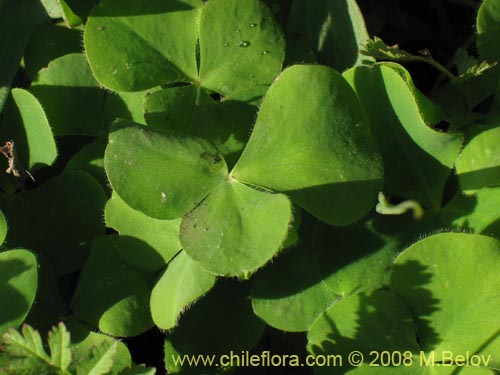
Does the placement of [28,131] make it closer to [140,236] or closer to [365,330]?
[140,236]

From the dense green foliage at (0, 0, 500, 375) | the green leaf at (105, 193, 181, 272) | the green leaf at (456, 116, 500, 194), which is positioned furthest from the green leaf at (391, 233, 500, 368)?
the green leaf at (105, 193, 181, 272)

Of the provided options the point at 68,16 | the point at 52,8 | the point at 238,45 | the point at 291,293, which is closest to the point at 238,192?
the point at 291,293

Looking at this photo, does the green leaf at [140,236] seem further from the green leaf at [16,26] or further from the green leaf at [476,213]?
the green leaf at [476,213]

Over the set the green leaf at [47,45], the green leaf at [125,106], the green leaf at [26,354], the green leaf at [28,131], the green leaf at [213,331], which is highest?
the green leaf at [47,45]

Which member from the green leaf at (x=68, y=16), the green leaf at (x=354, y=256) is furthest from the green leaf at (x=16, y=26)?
the green leaf at (x=354, y=256)

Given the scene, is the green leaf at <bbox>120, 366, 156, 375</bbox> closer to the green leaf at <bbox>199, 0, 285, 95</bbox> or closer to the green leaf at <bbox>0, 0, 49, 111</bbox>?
the green leaf at <bbox>199, 0, 285, 95</bbox>
